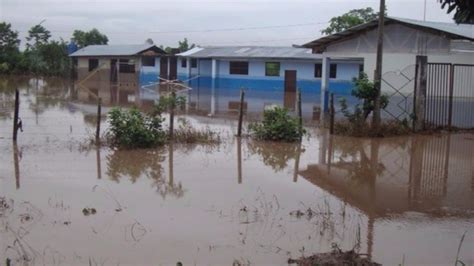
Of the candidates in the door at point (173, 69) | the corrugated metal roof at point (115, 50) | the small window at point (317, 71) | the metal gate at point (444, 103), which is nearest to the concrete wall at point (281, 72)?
the small window at point (317, 71)

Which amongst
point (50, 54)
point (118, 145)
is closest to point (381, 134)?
point (118, 145)

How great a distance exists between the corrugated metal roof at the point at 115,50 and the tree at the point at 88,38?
473 inches

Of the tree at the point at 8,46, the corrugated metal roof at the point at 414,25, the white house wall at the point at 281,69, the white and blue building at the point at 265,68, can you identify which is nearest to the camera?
the corrugated metal roof at the point at 414,25

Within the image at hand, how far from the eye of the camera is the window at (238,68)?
4325 cm

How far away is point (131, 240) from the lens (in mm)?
6941

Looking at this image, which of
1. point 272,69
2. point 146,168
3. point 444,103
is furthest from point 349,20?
point 146,168

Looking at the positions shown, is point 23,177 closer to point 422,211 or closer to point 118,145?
point 118,145

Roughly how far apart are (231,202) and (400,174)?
4374 mm

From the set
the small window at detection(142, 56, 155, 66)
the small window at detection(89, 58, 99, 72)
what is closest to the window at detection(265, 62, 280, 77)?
the small window at detection(142, 56, 155, 66)

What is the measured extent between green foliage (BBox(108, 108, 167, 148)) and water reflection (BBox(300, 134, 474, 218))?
3.88m

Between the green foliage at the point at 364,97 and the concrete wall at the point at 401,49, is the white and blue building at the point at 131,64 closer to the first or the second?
the concrete wall at the point at 401,49

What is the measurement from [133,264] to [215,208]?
258cm

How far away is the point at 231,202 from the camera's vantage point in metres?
9.00

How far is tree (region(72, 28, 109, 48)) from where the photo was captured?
2564 inches
